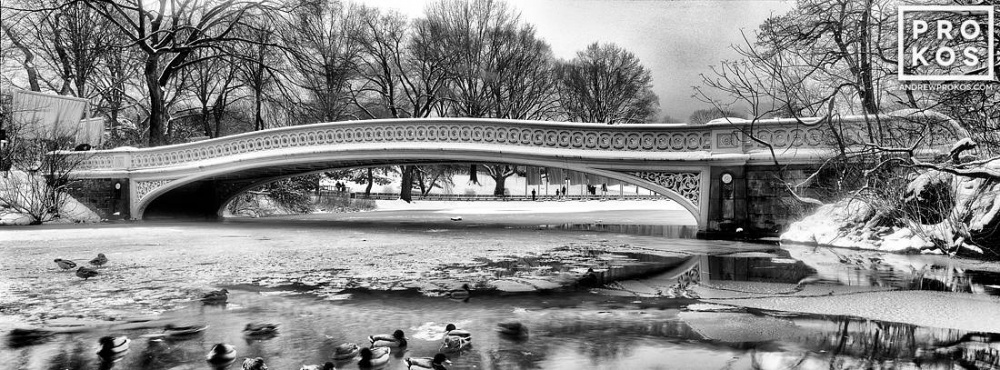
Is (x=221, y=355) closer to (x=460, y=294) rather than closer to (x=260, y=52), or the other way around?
(x=460, y=294)

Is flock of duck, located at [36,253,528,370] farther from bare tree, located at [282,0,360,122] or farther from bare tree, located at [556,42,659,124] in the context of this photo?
bare tree, located at [556,42,659,124]

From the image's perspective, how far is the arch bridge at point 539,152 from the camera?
12039 mm

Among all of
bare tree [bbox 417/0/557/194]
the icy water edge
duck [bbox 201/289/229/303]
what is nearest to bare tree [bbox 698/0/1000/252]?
the icy water edge

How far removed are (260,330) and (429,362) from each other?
4.69ft

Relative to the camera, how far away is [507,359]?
379cm

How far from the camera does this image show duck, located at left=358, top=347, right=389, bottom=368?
11.7 ft

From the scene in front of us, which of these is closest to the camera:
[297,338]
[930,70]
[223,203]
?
[297,338]

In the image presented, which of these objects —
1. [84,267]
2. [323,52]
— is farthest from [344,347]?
[323,52]

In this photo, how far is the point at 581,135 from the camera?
46.1 ft

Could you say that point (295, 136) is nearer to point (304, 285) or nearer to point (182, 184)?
point (182, 184)

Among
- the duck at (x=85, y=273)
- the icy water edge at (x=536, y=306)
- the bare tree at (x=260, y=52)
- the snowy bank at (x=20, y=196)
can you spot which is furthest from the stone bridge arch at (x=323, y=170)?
the duck at (x=85, y=273)

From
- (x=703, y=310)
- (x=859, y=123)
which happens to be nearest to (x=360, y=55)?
(x=859, y=123)

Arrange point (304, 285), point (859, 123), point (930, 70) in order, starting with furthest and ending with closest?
point (859, 123)
point (930, 70)
point (304, 285)

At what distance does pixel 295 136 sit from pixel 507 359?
13824 mm
